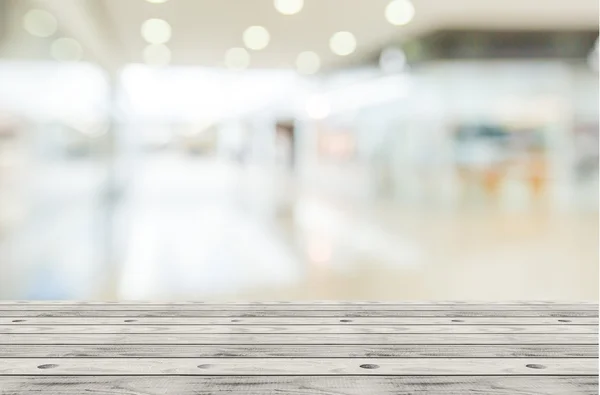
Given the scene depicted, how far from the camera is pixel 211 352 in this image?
218cm

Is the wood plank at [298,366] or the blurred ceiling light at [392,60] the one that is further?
the blurred ceiling light at [392,60]

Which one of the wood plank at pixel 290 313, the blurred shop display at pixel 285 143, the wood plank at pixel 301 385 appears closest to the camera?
the wood plank at pixel 301 385

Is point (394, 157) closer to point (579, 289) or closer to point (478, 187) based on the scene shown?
point (478, 187)

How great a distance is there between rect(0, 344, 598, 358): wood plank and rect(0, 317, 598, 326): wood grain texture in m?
0.31

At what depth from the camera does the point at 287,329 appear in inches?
97.4

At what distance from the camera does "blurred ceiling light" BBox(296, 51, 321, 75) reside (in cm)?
1043

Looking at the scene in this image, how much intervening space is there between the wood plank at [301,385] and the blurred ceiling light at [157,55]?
351 inches

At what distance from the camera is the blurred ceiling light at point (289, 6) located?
301 inches

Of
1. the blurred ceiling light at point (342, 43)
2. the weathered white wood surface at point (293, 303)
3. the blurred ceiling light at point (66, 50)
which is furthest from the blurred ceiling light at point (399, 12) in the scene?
the weathered white wood surface at point (293, 303)

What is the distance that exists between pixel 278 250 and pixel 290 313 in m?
2.96

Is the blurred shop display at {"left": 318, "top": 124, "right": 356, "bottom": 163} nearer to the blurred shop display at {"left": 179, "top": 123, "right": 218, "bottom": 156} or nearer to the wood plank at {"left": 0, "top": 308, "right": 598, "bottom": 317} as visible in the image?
the blurred shop display at {"left": 179, "top": 123, "right": 218, "bottom": 156}

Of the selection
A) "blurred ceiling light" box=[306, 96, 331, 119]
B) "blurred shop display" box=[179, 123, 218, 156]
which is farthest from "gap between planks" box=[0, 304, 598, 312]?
"blurred shop display" box=[179, 123, 218, 156]

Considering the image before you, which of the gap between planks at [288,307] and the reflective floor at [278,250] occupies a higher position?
the reflective floor at [278,250]

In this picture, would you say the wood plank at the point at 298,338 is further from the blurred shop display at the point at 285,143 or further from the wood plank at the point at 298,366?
the blurred shop display at the point at 285,143
